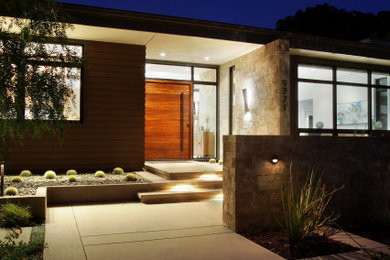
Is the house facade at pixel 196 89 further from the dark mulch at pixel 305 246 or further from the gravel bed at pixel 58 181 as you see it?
the dark mulch at pixel 305 246

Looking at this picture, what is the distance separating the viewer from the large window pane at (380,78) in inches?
421

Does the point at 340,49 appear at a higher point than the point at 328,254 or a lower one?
higher

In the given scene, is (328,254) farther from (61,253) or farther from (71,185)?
(71,185)

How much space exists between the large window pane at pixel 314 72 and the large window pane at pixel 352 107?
19.9 inches

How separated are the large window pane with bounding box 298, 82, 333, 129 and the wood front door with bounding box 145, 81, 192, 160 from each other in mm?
3086

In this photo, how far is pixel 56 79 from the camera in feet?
13.0

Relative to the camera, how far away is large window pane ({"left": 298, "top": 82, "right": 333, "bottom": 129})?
9602mm

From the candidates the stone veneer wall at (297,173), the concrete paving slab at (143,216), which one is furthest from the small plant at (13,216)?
the stone veneer wall at (297,173)

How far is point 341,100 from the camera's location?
10070mm

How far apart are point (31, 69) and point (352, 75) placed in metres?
9.16

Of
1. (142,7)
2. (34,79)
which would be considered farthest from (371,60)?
(142,7)

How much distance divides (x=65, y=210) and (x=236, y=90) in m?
5.86

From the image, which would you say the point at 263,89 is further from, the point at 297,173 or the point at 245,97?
the point at 297,173

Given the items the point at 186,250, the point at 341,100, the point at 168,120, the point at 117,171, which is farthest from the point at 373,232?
the point at 168,120
